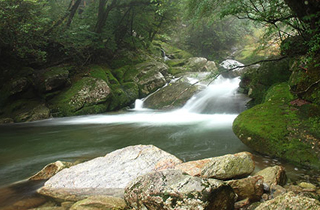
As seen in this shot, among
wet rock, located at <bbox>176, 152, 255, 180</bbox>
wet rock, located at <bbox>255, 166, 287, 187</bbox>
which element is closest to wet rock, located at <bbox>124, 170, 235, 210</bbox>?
wet rock, located at <bbox>176, 152, 255, 180</bbox>

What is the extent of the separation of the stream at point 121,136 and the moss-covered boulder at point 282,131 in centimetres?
29

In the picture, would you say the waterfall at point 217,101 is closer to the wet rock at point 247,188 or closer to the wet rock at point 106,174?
the wet rock at point 106,174

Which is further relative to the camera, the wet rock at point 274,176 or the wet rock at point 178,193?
the wet rock at point 274,176

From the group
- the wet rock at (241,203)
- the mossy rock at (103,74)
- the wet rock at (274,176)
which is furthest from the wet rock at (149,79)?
the wet rock at (241,203)

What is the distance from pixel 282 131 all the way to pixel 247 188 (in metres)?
2.53

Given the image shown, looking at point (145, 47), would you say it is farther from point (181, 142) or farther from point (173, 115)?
point (181, 142)

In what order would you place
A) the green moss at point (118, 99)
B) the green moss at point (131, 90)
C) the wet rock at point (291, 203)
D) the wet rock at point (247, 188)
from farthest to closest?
the green moss at point (131, 90), the green moss at point (118, 99), the wet rock at point (247, 188), the wet rock at point (291, 203)

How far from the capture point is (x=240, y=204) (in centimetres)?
270

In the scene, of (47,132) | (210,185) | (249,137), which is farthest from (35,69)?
(210,185)

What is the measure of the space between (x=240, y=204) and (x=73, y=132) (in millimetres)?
7337

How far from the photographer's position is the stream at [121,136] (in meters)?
5.34

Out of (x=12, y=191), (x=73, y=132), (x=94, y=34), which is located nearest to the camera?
(x=12, y=191)

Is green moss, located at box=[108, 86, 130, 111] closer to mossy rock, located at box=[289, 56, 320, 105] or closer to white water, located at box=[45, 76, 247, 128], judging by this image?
white water, located at box=[45, 76, 247, 128]

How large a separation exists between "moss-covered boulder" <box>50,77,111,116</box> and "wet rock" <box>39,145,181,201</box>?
8410mm
